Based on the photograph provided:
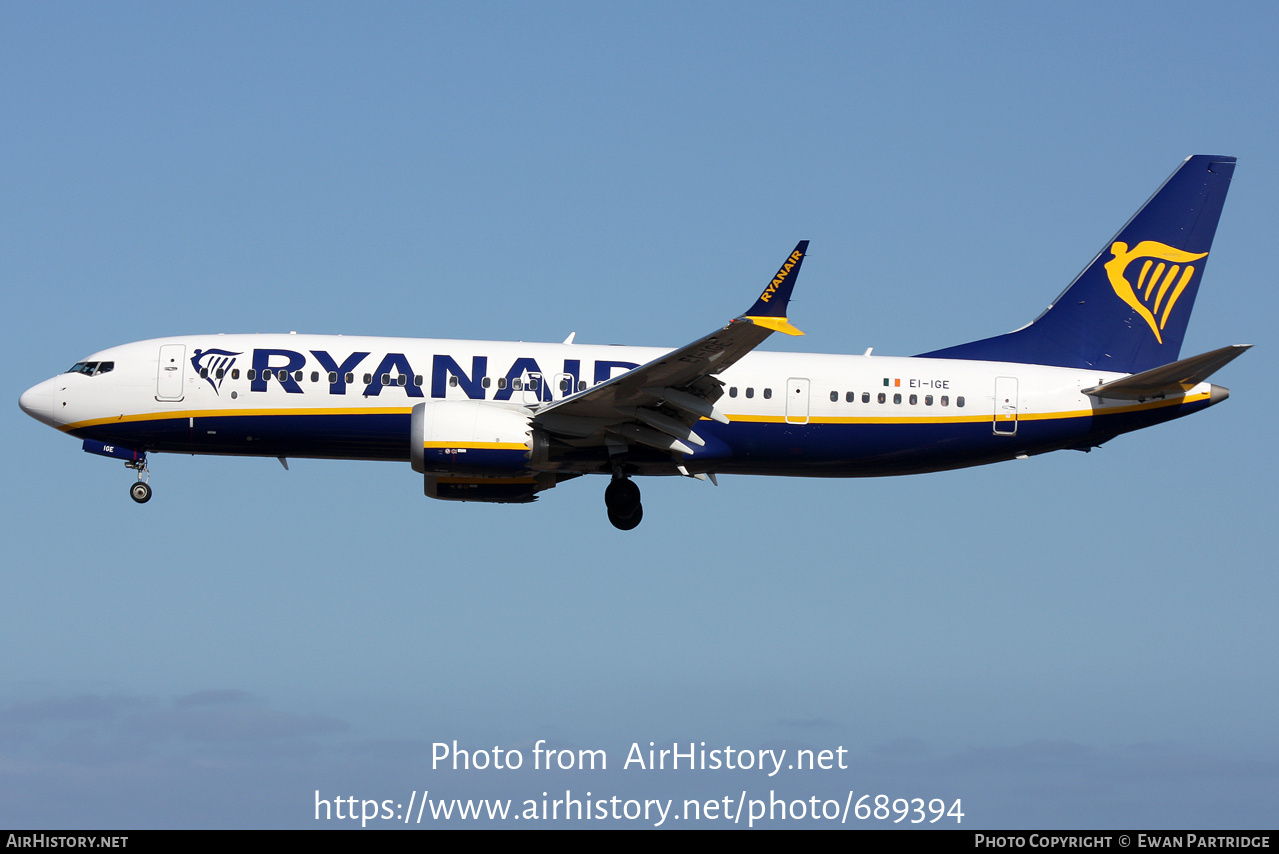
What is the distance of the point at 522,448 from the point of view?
30.2 metres

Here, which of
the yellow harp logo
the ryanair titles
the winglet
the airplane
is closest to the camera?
the winglet

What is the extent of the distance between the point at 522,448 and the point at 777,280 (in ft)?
22.6

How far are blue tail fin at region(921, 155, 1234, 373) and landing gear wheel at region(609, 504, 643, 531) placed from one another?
7878 millimetres

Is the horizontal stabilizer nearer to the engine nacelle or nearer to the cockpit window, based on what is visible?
the engine nacelle

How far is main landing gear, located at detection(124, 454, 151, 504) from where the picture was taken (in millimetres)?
32500

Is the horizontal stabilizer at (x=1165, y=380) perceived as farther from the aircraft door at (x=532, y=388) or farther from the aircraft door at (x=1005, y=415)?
the aircraft door at (x=532, y=388)

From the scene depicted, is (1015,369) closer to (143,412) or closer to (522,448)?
(522,448)

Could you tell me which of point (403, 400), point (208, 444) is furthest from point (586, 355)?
point (208, 444)

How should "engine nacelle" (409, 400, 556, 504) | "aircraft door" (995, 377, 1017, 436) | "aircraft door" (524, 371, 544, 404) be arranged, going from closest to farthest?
"engine nacelle" (409, 400, 556, 504) → "aircraft door" (524, 371, 544, 404) → "aircraft door" (995, 377, 1017, 436)

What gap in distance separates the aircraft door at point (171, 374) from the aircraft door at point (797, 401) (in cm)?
1348

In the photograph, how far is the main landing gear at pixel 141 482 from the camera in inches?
1280

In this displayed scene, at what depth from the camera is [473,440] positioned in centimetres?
2988

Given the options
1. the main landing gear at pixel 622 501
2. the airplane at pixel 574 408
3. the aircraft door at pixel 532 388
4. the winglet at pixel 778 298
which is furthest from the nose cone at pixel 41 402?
the winglet at pixel 778 298

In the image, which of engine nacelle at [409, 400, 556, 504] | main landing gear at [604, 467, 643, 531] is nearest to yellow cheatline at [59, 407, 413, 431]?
engine nacelle at [409, 400, 556, 504]
